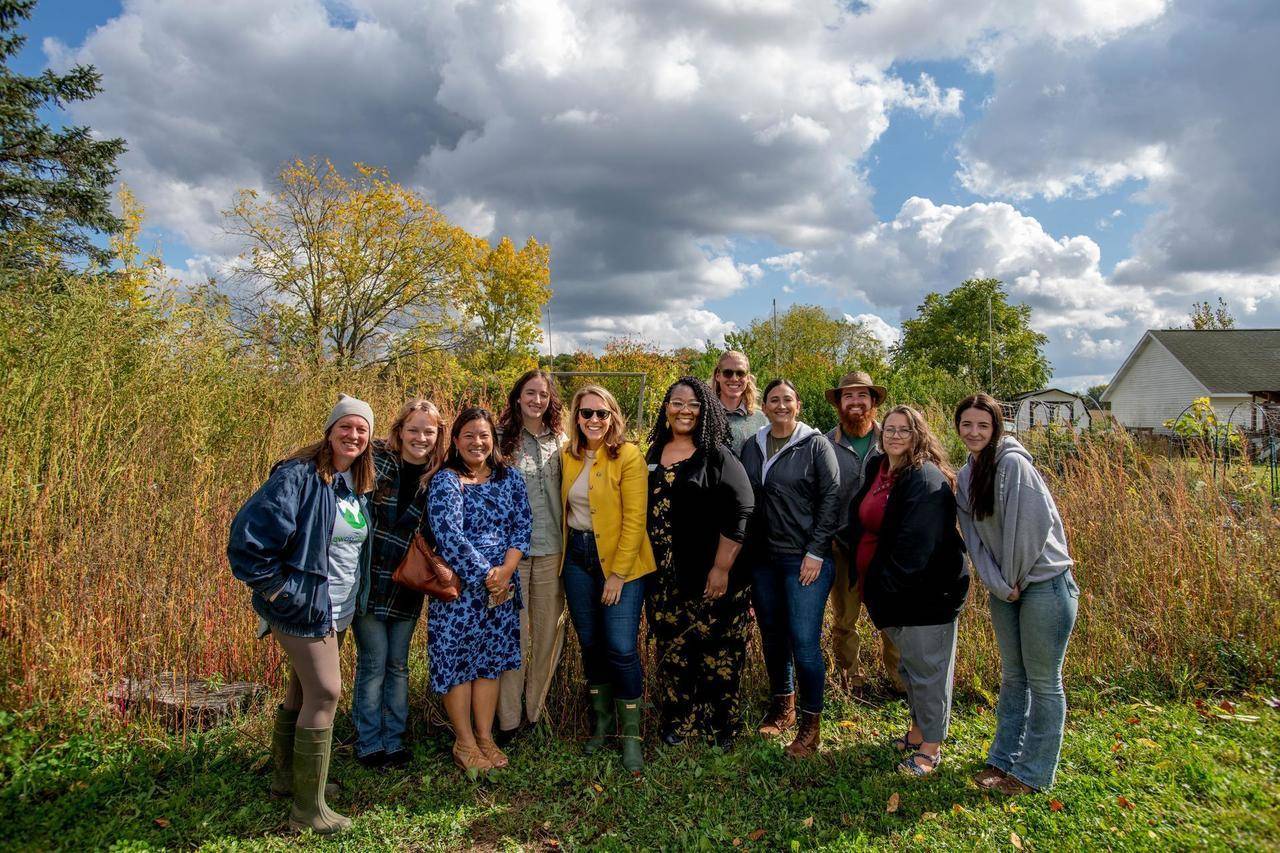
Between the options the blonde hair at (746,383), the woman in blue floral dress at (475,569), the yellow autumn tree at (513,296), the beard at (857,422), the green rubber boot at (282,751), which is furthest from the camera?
the yellow autumn tree at (513,296)

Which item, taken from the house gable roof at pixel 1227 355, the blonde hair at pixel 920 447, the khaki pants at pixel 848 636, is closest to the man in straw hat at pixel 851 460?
the khaki pants at pixel 848 636

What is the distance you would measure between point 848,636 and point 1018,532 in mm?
1516

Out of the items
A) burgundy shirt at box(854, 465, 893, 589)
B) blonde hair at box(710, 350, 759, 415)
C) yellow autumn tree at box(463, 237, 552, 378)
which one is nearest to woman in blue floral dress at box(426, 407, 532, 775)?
blonde hair at box(710, 350, 759, 415)

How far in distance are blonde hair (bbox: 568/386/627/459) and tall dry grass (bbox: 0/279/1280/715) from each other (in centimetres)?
143

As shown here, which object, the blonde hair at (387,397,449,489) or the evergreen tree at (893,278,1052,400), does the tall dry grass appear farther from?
the evergreen tree at (893,278,1052,400)

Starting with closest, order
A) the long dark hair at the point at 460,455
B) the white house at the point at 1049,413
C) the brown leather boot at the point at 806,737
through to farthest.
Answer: the long dark hair at the point at 460,455, the brown leather boot at the point at 806,737, the white house at the point at 1049,413

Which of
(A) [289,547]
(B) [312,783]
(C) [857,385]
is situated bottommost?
(B) [312,783]

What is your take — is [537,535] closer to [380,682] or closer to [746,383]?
[380,682]

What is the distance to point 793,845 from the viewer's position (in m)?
2.70

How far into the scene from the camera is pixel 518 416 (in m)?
3.51

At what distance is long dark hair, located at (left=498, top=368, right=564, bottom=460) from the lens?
3455mm

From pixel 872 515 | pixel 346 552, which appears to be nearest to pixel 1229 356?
pixel 872 515

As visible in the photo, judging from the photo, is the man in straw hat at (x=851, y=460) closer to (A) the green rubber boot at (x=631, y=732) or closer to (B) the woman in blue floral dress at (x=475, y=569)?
(A) the green rubber boot at (x=631, y=732)

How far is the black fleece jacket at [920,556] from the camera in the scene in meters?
3.09
